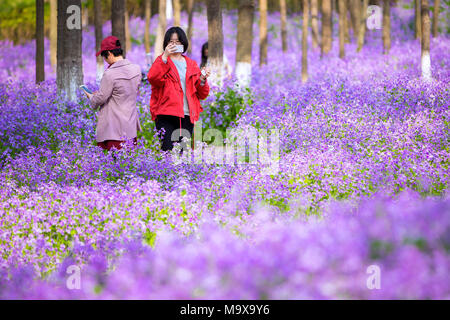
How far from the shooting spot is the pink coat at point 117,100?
715cm

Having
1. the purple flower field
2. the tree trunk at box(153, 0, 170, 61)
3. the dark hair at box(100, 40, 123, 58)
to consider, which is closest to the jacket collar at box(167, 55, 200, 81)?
the dark hair at box(100, 40, 123, 58)

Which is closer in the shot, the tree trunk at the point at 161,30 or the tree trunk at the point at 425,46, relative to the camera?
the tree trunk at the point at 425,46

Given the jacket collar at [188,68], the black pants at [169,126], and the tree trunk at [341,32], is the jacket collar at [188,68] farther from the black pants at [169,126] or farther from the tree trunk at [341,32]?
the tree trunk at [341,32]

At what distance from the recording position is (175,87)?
23.5 ft

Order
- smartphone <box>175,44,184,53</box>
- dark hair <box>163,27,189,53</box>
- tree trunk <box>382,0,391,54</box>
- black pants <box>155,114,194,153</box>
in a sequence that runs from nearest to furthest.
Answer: smartphone <box>175,44,184,53</box> → dark hair <box>163,27,189,53</box> → black pants <box>155,114,194,153</box> → tree trunk <box>382,0,391,54</box>

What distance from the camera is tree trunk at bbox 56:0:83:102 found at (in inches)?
423

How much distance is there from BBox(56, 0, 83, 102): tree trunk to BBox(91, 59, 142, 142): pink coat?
3959 mm

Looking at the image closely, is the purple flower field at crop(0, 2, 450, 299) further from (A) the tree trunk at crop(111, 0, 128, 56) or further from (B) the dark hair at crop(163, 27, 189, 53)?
(A) the tree trunk at crop(111, 0, 128, 56)

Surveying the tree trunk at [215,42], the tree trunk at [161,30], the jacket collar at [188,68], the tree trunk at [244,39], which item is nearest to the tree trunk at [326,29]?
the tree trunk at [161,30]

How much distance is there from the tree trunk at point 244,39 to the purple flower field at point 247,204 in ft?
3.26

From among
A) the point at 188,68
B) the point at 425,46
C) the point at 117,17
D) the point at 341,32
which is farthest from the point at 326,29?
the point at 188,68

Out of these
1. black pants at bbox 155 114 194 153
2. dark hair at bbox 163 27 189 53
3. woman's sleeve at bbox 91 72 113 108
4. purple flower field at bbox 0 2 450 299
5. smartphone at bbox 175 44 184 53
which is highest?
dark hair at bbox 163 27 189 53

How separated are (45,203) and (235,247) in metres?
3.16
